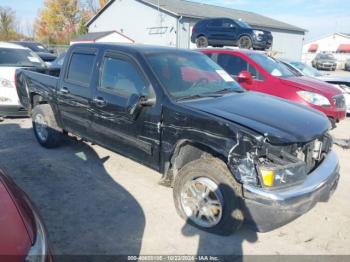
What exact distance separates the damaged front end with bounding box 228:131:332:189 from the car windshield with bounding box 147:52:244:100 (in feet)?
3.42

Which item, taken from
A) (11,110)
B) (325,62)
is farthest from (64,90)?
(325,62)

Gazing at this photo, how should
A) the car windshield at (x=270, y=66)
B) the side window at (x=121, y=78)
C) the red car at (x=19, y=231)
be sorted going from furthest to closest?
the car windshield at (x=270, y=66)
the side window at (x=121, y=78)
the red car at (x=19, y=231)

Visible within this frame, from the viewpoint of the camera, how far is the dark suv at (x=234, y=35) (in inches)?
512

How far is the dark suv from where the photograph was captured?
12992 mm

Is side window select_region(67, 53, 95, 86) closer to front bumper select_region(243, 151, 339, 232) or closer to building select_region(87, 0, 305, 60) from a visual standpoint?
front bumper select_region(243, 151, 339, 232)

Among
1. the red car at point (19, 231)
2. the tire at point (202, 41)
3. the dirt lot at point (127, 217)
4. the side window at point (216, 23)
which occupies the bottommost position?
the dirt lot at point (127, 217)

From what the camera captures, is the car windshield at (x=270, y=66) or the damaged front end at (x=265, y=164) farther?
the car windshield at (x=270, y=66)

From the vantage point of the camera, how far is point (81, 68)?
16.2 ft

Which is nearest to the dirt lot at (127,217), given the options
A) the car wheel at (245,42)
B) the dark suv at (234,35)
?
the car wheel at (245,42)

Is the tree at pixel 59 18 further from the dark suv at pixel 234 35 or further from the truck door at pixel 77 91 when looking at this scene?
the truck door at pixel 77 91

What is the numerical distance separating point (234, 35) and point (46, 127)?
9.41 metres

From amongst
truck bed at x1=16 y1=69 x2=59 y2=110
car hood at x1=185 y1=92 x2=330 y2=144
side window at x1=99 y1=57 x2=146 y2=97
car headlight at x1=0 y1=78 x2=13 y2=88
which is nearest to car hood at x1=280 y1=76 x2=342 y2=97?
car hood at x1=185 y1=92 x2=330 y2=144

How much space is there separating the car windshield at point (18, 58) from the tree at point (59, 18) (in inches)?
2064

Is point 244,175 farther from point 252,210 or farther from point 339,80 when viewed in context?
point 339,80
